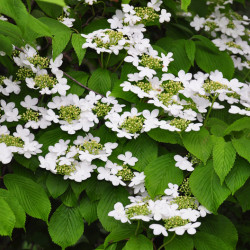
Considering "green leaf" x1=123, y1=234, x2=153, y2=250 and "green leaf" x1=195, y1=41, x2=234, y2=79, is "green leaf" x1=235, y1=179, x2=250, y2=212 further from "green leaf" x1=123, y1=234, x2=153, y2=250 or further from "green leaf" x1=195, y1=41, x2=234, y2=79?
"green leaf" x1=195, y1=41, x2=234, y2=79

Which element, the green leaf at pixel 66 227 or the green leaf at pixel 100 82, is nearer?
the green leaf at pixel 66 227

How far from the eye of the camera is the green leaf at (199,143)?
5.78 ft

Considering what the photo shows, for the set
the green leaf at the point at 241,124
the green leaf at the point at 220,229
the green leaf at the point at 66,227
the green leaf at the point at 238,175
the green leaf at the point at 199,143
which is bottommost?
the green leaf at the point at 220,229

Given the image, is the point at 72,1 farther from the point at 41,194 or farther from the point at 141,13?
the point at 41,194

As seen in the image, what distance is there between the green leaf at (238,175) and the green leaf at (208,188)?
3 centimetres

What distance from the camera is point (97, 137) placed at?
1.89 metres

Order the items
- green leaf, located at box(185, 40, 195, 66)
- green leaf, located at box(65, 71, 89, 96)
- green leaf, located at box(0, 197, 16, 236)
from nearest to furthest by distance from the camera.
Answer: green leaf, located at box(0, 197, 16, 236) < green leaf, located at box(65, 71, 89, 96) < green leaf, located at box(185, 40, 195, 66)

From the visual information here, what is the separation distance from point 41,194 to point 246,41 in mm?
1611

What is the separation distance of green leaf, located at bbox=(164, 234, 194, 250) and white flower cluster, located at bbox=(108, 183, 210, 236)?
0.19 feet

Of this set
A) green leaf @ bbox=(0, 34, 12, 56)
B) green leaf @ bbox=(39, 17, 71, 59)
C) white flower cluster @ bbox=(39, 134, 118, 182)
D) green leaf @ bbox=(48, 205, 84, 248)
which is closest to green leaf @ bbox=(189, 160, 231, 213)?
white flower cluster @ bbox=(39, 134, 118, 182)

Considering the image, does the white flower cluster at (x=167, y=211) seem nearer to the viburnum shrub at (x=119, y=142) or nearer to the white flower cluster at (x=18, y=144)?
the viburnum shrub at (x=119, y=142)

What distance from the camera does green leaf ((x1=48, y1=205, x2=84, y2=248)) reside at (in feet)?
5.93

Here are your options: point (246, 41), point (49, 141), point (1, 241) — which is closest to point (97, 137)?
point (49, 141)

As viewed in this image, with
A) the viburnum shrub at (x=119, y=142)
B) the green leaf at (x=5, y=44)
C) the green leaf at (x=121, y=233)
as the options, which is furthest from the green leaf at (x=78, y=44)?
the green leaf at (x=121, y=233)
